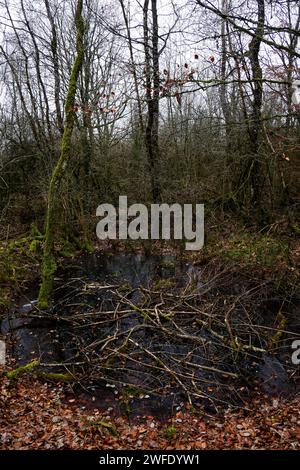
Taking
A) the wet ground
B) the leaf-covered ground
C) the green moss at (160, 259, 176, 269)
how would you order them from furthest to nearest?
the green moss at (160, 259, 176, 269), the wet ground, the leaf-covered ground

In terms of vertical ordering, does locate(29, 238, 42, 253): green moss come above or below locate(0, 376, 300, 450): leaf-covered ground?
above

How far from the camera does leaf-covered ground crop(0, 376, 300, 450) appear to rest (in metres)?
4.84

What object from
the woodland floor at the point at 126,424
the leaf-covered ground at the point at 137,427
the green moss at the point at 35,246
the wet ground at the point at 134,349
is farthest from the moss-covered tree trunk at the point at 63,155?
the green moss at the point at 35,246

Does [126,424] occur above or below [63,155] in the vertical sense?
below

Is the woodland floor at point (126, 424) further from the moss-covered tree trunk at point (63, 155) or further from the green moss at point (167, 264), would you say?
the green moss at point (167, 264)

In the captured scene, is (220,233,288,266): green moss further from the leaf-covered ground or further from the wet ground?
the leaf-covered ground

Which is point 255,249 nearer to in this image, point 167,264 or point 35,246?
point 167,264

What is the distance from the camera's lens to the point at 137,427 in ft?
17.6

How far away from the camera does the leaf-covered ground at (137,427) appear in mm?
4840

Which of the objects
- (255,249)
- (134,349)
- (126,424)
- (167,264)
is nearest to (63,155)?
(134,349)

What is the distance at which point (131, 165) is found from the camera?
1664 cm

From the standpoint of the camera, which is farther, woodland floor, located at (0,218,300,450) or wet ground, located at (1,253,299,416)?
wet ground, located at (1,253,299,416)

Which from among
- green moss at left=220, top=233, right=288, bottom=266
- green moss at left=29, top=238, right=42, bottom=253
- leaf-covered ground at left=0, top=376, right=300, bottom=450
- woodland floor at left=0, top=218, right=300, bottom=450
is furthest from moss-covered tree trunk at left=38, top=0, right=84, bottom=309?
green moss at left=220, top=233, right=288, bottom=266

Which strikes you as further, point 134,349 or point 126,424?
point 134,349
